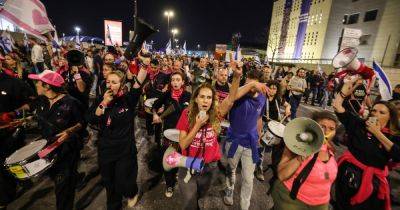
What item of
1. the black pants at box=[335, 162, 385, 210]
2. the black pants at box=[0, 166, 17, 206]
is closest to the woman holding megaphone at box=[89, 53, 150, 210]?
the black pants at box=[0, 166, 17, 206]

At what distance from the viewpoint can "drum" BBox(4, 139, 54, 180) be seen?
9.16 feet

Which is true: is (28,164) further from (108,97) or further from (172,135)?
(172,135)

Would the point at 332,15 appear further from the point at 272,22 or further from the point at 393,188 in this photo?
the point at 393,188

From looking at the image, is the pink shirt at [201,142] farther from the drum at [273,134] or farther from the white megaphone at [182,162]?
the drum at [273,134]

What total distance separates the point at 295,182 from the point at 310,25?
70.3 meters

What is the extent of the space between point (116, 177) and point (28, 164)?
3.51ft

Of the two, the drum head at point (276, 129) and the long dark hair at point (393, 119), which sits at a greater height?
the long dark hair at point (393, 119)

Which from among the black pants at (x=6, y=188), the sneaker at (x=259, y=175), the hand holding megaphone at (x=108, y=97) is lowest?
the sneaker at (x=259, y=175)

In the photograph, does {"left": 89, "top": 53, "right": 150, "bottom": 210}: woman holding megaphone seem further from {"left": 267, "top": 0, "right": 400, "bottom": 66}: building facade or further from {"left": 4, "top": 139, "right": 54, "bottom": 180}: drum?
{"left": 267, "top": 0, "right": 400, "bottom": 66}: building facade

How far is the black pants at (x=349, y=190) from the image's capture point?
2.98 metres

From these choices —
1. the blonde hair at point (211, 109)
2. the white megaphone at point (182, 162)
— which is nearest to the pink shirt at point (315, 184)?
the white megaphone at point (182, 162)

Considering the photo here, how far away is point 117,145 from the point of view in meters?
3.30

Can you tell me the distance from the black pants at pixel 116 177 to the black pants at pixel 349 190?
2924mm

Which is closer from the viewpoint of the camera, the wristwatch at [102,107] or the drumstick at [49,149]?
the drumstick at [49,149]
